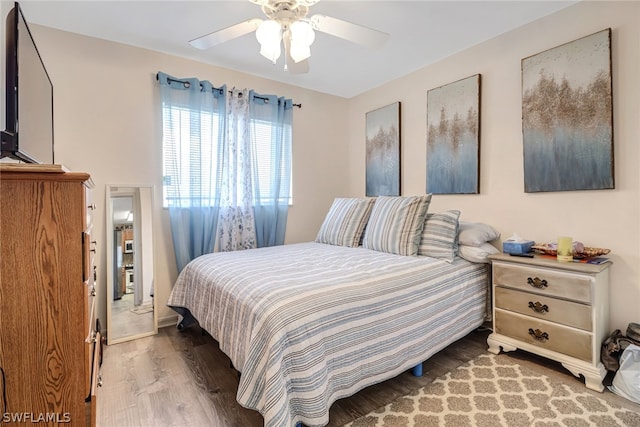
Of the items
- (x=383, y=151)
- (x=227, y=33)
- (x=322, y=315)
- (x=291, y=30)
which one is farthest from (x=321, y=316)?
(x=383, y=151)

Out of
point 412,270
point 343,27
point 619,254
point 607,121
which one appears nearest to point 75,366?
point 412,270

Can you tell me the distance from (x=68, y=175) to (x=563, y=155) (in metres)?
2.82

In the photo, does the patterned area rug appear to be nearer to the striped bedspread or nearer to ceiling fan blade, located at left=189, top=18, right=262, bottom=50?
the striped bedspread

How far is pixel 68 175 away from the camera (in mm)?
1016

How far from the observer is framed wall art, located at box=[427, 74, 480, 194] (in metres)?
2.68

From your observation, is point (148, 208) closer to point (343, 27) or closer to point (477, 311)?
point (343, 27)

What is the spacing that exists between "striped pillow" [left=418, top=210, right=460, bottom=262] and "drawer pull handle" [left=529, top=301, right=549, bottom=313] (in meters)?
0.56

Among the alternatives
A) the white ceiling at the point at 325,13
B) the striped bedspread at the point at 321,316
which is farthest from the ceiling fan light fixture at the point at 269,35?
the striped bedspread at the point at 321,316

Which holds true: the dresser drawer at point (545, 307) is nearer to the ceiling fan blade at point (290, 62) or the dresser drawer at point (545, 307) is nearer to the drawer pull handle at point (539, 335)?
the drawer pull handle at point (539, 335)

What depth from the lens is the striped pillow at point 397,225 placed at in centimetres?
242

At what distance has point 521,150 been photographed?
2395mm

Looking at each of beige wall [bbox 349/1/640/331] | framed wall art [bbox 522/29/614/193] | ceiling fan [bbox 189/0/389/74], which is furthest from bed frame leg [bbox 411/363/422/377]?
ceiling fan [bbox 189/0/389/74]

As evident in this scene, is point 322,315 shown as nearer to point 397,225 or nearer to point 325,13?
point 397,225

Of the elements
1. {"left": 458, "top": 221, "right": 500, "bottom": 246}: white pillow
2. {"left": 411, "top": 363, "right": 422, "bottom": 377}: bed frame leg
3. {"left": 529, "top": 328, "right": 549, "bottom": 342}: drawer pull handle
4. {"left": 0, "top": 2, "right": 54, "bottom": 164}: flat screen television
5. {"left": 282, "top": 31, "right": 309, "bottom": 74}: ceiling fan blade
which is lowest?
{"left": 411, "top": 363, "right": 422, "bottom": 377}: bed frame leg
